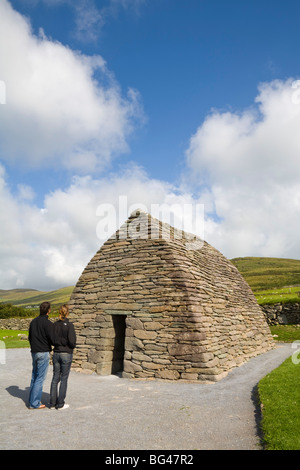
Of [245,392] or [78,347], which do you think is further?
[78,347]

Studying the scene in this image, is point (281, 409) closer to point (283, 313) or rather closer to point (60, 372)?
point (60, 372)

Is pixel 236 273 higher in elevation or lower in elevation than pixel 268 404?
higher

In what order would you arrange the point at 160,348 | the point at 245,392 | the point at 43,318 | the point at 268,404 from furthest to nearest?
the point at 160,348 → the point at 245,392 → the point at 43,318 → the point at 268,404

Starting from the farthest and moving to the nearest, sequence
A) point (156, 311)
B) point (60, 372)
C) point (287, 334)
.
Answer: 1. point (287, 334)
2. point (156, 311)
3. point (60, 372)

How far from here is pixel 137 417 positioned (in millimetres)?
5879

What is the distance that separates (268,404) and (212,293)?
5363 millimetres

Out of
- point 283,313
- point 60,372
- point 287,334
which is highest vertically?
point 283,313

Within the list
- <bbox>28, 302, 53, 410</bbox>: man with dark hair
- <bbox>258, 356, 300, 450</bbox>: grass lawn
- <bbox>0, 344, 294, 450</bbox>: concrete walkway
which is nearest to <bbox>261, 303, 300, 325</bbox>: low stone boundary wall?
<bbox>258, 356, 300, 450</bbox>: grass lawn

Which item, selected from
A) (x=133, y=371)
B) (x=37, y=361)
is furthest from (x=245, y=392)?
(x=37, y=361)

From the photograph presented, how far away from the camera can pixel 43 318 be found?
662 cm

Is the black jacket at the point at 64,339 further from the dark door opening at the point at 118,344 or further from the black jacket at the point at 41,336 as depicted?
the dark door opening at the point at 118,344

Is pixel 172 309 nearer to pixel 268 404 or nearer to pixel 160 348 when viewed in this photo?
pixel 160 348

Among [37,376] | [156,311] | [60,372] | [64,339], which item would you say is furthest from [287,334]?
[37,376]

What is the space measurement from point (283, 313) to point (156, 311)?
18711mm
